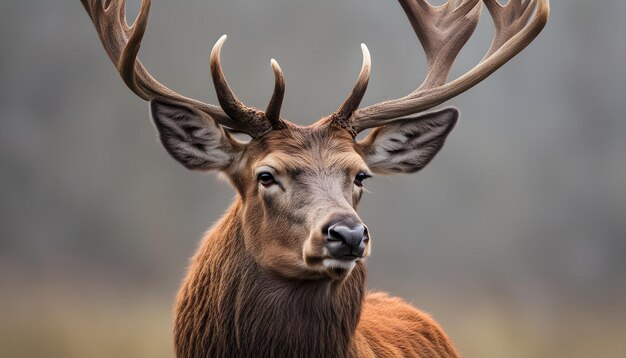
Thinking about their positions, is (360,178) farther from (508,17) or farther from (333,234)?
(508,17)

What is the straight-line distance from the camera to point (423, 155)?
6.23m

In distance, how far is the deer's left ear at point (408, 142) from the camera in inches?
239

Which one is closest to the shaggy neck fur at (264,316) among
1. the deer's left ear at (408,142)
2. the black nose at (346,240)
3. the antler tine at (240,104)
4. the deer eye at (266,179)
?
the deer eye at (266,179)

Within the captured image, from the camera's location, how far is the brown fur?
18.0ft

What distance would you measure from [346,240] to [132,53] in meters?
1.73

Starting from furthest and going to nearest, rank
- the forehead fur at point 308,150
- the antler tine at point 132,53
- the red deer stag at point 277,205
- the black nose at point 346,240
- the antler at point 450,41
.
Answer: the antler at point 450,41 → the antler tine at point 132,53 → the forehead fur at point 308,150 → the red deer stag at point 277,205 → the black nose at point 346,240

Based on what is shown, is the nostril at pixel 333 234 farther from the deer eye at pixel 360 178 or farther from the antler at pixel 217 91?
the antler at pixel 217 91

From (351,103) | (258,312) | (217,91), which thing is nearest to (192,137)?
(217,91)

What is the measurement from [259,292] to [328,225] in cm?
74

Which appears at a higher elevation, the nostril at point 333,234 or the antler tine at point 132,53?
the antler tine at point 132,53

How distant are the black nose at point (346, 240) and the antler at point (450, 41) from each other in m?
1.06

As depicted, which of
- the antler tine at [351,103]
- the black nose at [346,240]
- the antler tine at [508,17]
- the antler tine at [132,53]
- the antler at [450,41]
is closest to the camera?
the black nose at [346,240]

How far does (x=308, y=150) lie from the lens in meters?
5.63

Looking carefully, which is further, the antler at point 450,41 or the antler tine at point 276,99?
the antler at point 450,41
